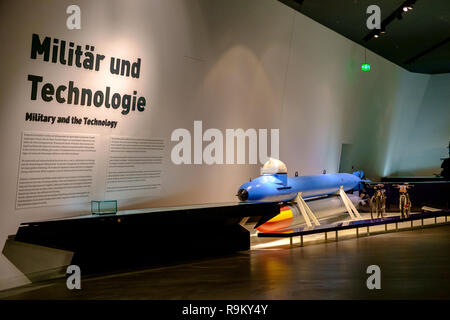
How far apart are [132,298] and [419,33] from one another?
9510 millimetres

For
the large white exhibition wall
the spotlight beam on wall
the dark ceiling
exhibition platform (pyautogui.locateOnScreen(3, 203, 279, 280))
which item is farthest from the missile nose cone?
the spotlight beam on wall

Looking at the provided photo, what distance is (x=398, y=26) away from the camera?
31.4 feet

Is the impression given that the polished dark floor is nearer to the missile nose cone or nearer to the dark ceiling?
the missile nose cone

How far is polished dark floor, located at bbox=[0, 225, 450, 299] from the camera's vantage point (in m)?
3.49

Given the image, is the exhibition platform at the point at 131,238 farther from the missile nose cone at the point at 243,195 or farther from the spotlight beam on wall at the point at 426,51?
the spotlight beam on wall at the point at 426,51

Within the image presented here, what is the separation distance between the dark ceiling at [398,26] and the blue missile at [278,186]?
321 centimetres

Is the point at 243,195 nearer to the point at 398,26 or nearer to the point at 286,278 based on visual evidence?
the point at 286,278

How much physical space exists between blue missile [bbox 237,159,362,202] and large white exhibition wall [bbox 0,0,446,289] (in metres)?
0.57

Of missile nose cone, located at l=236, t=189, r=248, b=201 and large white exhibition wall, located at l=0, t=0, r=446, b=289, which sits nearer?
large white exhibition wall, located at l=0, t=0, r=446, b=289

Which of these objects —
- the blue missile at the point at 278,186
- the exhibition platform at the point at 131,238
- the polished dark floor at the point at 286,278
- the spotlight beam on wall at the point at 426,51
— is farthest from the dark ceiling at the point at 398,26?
the polished dark floor at the point at 286,278

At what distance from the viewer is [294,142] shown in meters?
8.66
